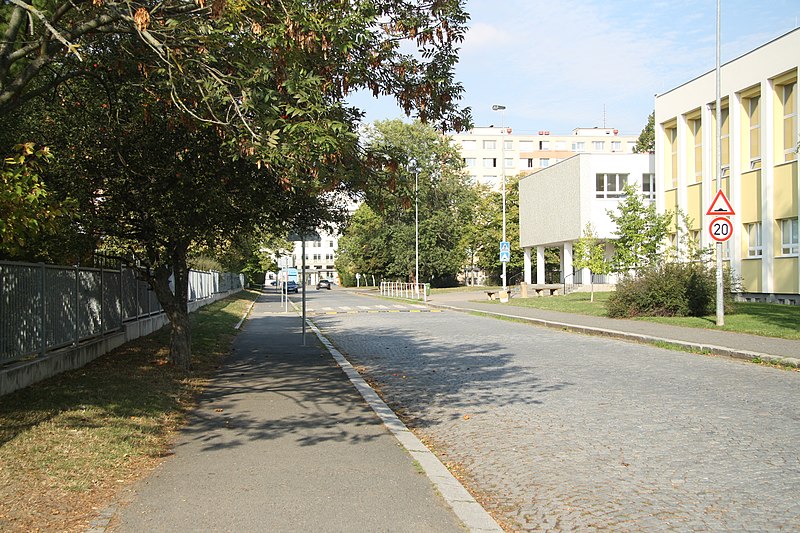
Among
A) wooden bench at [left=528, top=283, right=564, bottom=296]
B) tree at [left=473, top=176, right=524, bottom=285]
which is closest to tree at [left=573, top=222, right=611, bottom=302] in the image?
wooden bench at [left=528, top=283, right=564, bottom=296]

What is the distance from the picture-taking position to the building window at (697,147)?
36688 mm

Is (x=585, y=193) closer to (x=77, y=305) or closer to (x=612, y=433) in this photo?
(x=77, y=305)

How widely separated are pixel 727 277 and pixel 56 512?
2262 cm

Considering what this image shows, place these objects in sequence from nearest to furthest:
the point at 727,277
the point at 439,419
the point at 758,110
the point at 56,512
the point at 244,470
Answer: the point at 56,512
the point at 244,470
the point at 439,419
the point at 727,277
the point at 758,110

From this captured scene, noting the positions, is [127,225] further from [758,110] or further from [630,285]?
[758,110]

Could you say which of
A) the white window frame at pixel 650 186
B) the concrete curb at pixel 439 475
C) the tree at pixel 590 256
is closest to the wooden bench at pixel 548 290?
the white window frame at pixel 650 186

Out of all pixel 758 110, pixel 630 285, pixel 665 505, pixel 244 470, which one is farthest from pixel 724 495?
pixel 758 110

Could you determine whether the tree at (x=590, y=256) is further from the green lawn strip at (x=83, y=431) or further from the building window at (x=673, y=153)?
the green lawn strip at (x=83, y=431)

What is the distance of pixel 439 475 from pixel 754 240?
98.8 feet

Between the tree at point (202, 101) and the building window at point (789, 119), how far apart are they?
24.7 metres

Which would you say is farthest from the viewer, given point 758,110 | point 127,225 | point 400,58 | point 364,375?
point 758,110

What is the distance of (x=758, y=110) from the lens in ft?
105

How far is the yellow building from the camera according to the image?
29.5 m

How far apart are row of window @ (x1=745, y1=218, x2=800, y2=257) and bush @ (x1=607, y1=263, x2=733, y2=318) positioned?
705cm
